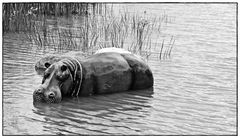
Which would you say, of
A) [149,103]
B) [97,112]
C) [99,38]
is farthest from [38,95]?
[99,38]

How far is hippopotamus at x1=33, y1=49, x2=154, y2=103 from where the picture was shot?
7849 millimetres

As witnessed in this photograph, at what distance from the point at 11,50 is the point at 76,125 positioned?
5223 millimetres

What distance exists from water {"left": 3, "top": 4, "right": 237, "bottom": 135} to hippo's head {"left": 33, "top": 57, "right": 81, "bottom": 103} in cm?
15

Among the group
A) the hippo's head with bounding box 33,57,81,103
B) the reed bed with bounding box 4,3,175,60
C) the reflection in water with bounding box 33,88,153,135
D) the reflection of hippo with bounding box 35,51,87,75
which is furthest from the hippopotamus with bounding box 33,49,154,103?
the reed bed with bounding box 4,3,175,60

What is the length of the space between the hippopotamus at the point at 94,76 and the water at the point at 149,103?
5.9 inches

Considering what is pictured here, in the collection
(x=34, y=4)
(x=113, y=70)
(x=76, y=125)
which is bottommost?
(x=76, y=125)

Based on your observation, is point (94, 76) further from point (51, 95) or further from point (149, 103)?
point (149, 103)

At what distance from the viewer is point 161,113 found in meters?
7.55

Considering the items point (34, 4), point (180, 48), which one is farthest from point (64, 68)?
point (34, 4)

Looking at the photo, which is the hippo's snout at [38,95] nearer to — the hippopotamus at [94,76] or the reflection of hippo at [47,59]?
the hippopotamus at [94,76]

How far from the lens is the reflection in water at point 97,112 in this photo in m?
6.86

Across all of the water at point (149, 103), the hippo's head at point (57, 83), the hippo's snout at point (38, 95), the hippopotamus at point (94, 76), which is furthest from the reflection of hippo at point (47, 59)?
the hippo's snout at point (38, 95)

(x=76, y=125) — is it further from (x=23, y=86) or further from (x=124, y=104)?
(x=23, y=86)

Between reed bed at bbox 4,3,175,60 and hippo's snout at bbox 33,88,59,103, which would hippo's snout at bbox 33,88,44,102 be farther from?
reed bed at bbox 4,3,175,60
